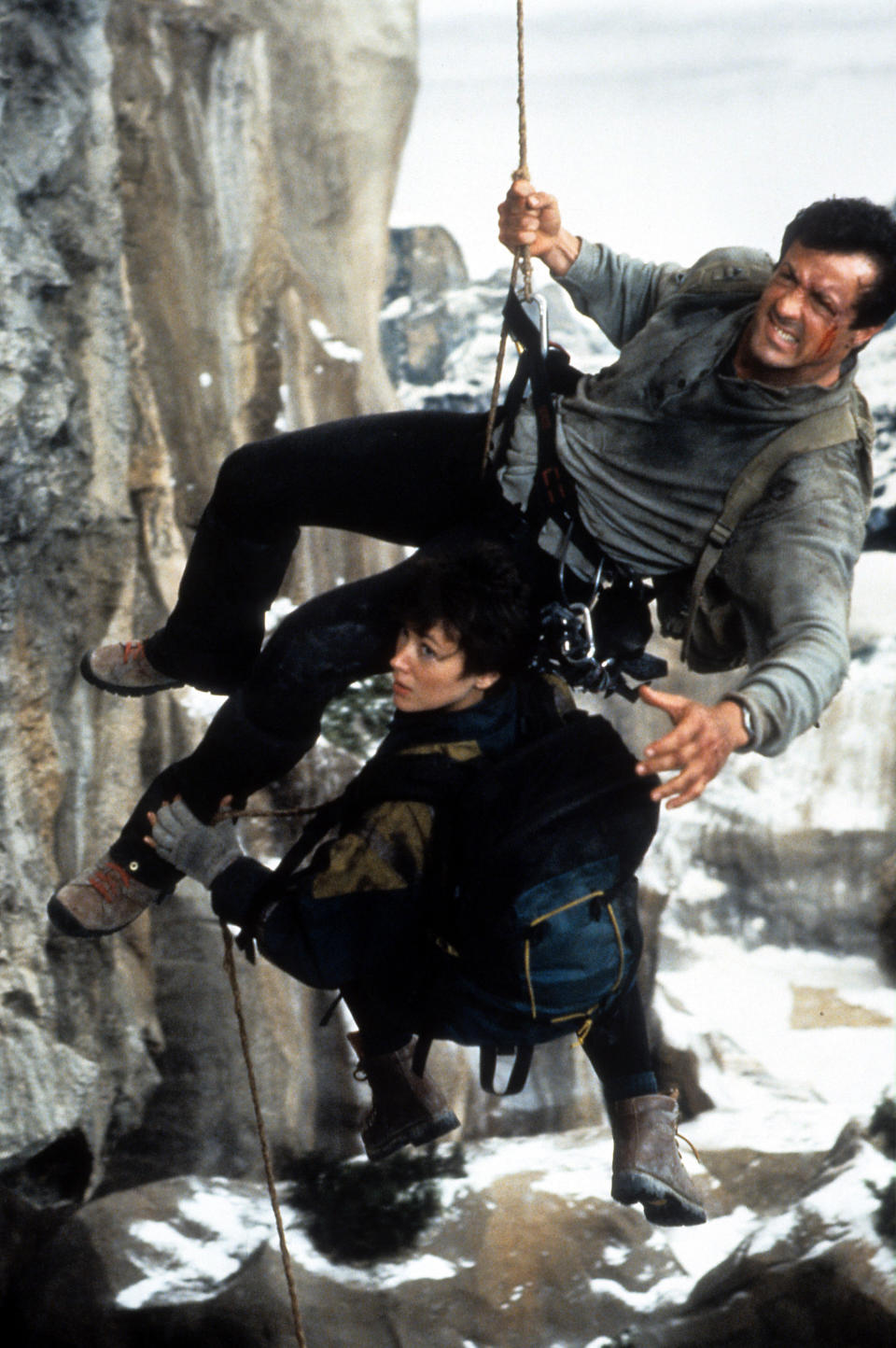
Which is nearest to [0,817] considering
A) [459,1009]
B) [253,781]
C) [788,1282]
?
[253,781]

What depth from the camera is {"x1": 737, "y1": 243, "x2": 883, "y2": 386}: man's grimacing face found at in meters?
2.06

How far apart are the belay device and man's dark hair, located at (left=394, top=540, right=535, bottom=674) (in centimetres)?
11

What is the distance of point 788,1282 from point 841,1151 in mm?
1417

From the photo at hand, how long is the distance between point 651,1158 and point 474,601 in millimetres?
1131

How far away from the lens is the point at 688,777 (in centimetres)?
168

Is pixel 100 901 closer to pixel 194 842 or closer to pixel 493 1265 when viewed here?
pixel 194 842

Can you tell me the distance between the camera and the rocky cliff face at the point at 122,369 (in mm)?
3801

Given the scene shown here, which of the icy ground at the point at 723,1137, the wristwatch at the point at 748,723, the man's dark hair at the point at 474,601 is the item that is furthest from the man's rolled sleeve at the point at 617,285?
the icy ground at the point at 723,1137

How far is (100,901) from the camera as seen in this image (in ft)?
8.64

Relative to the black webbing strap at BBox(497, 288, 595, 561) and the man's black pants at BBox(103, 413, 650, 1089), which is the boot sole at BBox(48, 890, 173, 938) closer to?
the man's black pants at BBox(103, 413, 650, 1089)

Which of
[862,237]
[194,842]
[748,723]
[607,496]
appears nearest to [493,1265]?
[194,842]

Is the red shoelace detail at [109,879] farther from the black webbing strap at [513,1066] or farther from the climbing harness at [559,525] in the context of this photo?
the climbing harness at [559,525]

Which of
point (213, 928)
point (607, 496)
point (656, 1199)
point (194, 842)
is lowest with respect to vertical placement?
point (213, 928)

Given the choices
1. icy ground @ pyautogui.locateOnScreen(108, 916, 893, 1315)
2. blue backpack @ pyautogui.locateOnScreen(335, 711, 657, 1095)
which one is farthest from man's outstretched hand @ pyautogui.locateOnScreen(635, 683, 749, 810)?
icy ground @ pyautogui.locateOnScreen(108, 916, 893, 1315)
